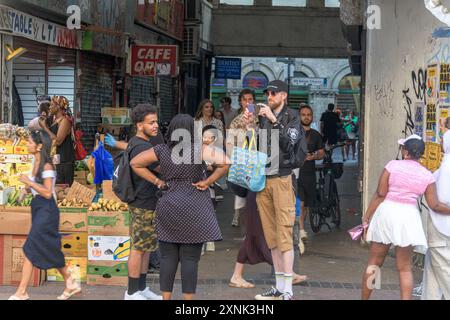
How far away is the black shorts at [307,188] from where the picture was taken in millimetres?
11156

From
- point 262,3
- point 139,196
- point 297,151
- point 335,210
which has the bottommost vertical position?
point 335,210

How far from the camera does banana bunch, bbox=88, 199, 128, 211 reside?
335 inches

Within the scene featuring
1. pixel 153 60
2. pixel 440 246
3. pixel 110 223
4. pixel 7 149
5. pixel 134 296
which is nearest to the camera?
pixel 440 246

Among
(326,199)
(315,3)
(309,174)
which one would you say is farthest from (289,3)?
(309,174)

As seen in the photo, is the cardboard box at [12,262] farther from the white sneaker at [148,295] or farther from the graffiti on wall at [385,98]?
the graffiti on wall at [385,98]

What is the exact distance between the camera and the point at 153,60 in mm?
19031

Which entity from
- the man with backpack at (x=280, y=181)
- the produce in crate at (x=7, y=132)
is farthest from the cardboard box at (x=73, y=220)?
the man with backpack at (x=280, y=181)

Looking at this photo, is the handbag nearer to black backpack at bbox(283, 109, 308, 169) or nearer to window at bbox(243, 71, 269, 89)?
black backpack at bbox(283, 109, 308, 169)

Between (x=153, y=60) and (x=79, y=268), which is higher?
(x=153, y=60)

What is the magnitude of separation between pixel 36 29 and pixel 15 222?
17.6ft

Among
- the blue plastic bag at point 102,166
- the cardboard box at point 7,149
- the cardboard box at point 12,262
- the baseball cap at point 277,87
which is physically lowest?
the cardboard box at point 12,262

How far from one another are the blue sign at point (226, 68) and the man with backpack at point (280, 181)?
843 inches

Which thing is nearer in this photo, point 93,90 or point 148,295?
point 148,295

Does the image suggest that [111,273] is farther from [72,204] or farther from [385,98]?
[385,98]
